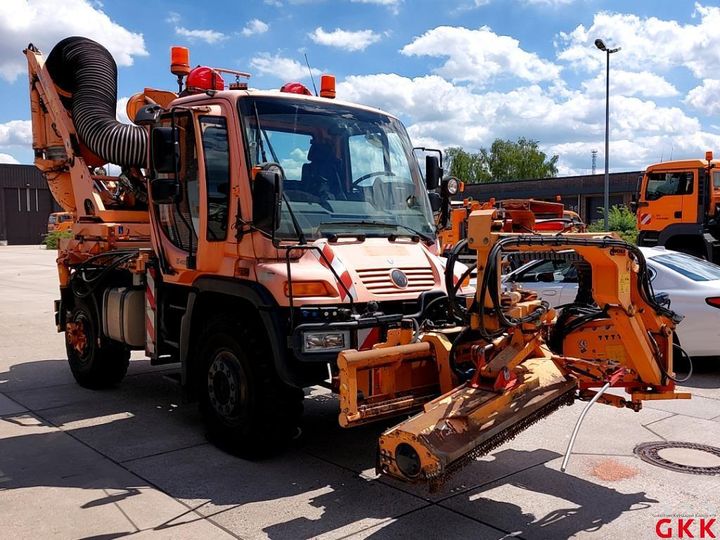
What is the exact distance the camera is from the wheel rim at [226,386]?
5.32 meters

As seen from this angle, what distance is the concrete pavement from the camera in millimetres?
4199

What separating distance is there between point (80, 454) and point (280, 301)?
2.17 meters

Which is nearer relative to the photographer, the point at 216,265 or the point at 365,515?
the point at 365,515

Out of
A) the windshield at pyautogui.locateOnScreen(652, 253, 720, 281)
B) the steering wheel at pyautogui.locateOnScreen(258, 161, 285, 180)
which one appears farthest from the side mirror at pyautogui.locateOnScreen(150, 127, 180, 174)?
the windshield at pyautogui.locateOnScreen(652, 253, 720, 281)

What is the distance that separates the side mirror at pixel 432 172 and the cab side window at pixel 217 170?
1.95 m

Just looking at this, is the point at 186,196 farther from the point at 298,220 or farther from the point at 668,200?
the point at 668,200

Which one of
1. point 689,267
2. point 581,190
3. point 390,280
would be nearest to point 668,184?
point 689,267

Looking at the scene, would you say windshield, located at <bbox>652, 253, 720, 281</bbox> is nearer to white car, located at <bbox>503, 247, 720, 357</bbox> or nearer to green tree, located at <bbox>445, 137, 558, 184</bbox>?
white car, located at <bbox>503, 247, 720, 357</bbox>

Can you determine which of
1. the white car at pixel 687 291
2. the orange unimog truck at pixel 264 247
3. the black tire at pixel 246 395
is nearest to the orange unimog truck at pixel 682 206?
the white car at pixel 687 291

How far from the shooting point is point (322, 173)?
223 inches

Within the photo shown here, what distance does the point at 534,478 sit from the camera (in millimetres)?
4949

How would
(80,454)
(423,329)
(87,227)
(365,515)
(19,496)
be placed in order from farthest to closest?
(87,227) < (80,454) < (423,329) < (19,496) < (365,515)

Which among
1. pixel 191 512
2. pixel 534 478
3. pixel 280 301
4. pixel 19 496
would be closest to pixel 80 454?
pixel 19 496

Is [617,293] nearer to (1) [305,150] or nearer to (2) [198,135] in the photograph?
(1) [305,150]
